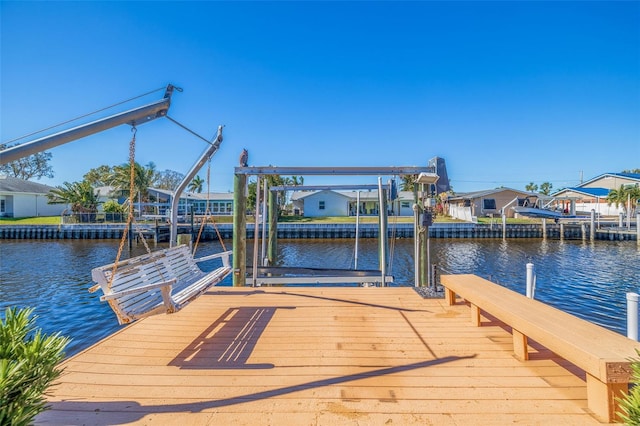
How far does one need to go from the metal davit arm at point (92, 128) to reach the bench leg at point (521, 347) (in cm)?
463

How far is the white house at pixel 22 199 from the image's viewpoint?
3381cm

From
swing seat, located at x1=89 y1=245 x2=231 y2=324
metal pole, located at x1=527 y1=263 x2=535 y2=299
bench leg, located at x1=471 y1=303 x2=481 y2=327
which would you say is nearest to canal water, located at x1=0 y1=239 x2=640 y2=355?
metal pole, located at x1=527 y1=263 x2=535 y2=299

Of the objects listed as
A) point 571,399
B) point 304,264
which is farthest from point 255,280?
point 304,264

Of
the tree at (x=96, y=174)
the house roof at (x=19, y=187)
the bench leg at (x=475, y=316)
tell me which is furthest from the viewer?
the tree at (x=96, y=174)

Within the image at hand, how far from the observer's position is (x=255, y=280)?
6.28 m

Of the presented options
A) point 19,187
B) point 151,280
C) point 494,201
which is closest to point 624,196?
point 494,201


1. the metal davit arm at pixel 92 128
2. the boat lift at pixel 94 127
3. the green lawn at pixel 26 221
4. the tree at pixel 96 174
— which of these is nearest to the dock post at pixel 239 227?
the boat lift at pixel 94 127

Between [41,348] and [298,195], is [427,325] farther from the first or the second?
[298,195]

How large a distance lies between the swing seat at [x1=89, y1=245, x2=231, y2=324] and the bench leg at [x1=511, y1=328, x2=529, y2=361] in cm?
353

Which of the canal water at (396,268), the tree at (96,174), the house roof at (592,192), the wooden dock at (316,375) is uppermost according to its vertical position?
the tree at (96,174)

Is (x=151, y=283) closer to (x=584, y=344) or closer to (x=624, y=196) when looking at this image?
(x=584, y=344)

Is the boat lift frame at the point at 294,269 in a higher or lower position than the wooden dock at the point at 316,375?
higher

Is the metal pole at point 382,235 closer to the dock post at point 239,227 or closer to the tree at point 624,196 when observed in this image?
the dock post at point 239,227

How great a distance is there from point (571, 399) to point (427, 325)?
1.73 meters
